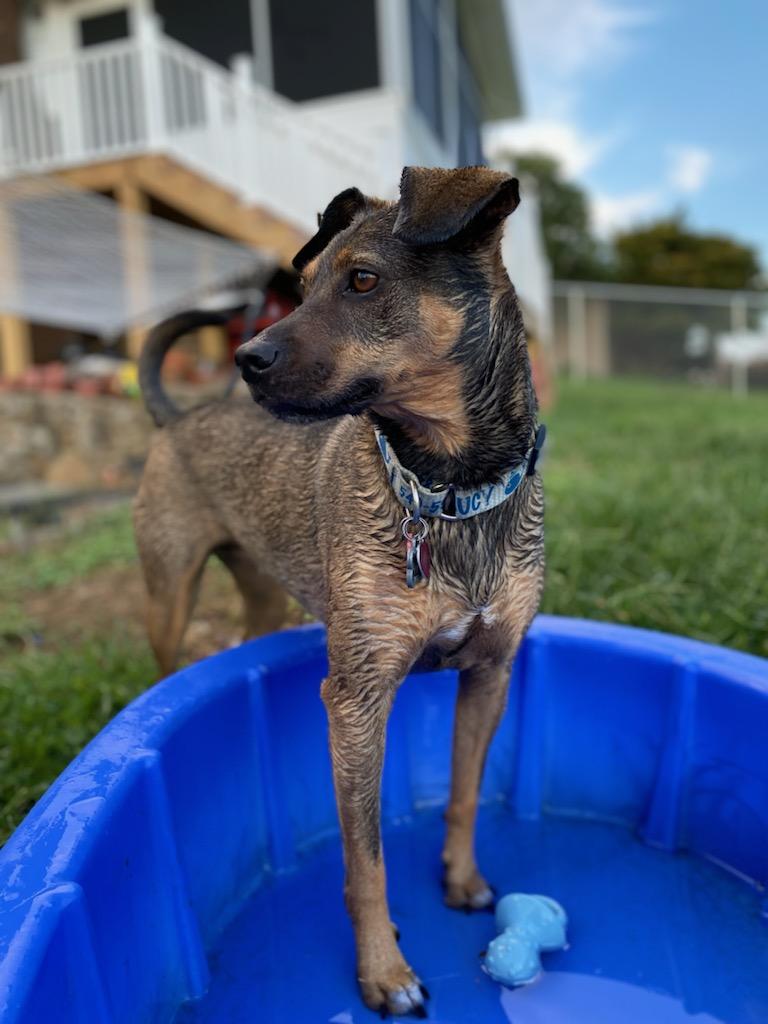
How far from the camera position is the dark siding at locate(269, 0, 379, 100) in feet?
36.1

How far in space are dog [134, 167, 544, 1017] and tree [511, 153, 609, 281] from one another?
108ft

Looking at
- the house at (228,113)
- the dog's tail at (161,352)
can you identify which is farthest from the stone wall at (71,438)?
the dog's tail at (161,352)

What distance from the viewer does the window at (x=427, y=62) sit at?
11898 millimetres

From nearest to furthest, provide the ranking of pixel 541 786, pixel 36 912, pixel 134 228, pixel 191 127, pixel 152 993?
pixel 36 912 → pixel 152 993 → pixel 541 786 → pixel 134 228 → pixel 191 127

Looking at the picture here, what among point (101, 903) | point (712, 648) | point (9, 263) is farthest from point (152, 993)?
point (9, 263)

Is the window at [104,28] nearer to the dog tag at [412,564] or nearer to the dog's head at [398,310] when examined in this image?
the dog's head at [398,310]

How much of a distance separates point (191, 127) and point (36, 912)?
31.1 feet

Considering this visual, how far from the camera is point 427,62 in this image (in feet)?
42.3

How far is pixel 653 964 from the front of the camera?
220cm

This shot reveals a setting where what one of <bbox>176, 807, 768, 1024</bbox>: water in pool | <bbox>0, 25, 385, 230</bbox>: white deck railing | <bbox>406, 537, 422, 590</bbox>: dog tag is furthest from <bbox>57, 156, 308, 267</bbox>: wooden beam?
<bbox>406, 537, 422, 590</bbox>: dog tag

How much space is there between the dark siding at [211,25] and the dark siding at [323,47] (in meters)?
0.34

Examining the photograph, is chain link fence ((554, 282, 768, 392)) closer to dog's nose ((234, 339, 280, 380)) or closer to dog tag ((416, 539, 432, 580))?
dog tag ((416, 539, 432, 580))

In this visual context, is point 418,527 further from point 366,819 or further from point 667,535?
point 667,535

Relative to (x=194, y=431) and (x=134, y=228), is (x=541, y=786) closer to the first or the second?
(x=194, y=431)
